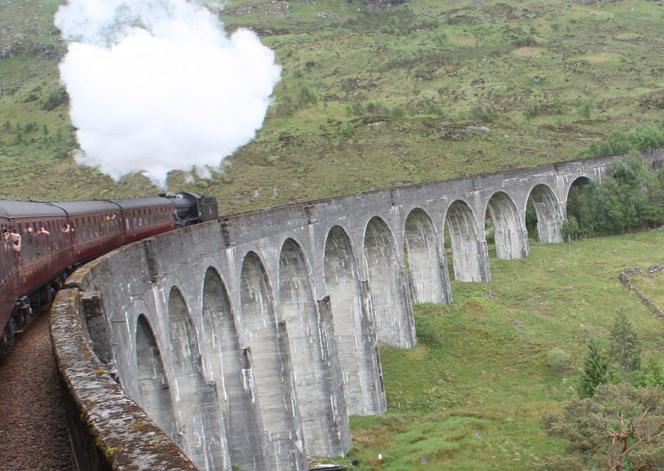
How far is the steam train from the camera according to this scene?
11242 mm

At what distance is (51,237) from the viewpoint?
1482cm

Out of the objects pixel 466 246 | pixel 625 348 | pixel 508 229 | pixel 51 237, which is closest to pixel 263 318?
pixel 51 237

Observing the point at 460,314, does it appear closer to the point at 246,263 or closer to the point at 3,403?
the point at 246,263

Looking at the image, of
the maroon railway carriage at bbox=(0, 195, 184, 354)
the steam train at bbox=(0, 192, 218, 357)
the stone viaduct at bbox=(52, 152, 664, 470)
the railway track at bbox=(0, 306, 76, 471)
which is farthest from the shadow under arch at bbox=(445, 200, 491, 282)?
the railway track at bbox=(0, 306, 76, 471)

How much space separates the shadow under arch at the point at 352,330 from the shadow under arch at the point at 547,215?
93.0 ft

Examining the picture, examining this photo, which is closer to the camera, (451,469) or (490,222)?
(451,469)

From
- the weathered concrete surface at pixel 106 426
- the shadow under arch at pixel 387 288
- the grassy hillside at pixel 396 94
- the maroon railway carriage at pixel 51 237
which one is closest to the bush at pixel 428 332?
the shadow under arch at pixel 387 288

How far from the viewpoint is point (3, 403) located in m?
7.19

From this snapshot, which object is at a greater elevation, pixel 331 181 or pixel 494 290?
pixel 331 181

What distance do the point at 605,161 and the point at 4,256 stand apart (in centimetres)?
5276

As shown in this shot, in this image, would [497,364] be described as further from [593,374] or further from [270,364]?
[270,364]

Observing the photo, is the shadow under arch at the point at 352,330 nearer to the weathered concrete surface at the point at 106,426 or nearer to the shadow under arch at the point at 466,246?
the shadow under arch at the point at 466,246

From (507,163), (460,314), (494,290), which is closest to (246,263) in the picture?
(460,314)

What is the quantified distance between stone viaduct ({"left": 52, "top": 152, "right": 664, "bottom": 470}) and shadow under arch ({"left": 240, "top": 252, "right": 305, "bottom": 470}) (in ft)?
0.11
